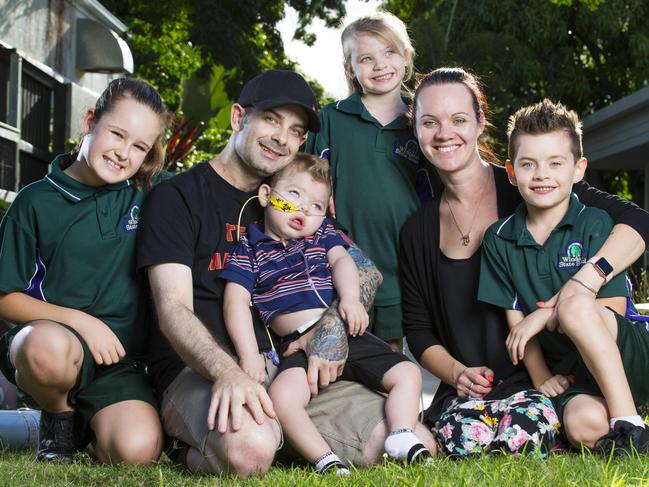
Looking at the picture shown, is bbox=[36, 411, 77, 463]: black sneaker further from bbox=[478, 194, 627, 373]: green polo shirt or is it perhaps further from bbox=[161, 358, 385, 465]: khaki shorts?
bbox=[478, 194, 627, 373]: green polo shirt

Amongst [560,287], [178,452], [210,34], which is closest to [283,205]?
[178,452]

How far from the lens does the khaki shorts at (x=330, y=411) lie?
3.94 m

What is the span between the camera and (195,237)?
428cm

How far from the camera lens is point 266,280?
168 inches

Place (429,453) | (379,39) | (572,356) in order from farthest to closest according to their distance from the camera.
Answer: (379,39), (572,356), (429,453)

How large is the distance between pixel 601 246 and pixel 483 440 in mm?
1023

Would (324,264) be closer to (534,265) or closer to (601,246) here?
(534,265)

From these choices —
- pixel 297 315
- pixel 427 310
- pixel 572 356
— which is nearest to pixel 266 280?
pixel 297 315

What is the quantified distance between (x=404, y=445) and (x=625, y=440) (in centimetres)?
88

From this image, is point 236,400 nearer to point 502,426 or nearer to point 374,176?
point 502,426

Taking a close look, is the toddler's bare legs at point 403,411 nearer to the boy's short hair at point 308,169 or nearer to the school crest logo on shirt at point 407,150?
the boy's short hair at point 308,169

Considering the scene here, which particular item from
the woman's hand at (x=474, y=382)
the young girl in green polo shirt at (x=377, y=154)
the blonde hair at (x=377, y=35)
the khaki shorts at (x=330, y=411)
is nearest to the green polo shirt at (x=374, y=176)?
the young girl in green polo shirt at (x=377, y=154)

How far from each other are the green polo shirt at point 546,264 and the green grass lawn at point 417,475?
731 mm

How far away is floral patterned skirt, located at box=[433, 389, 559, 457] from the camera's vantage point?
12.9ft
